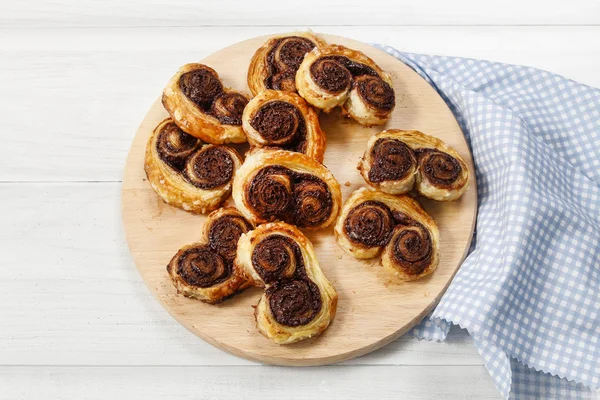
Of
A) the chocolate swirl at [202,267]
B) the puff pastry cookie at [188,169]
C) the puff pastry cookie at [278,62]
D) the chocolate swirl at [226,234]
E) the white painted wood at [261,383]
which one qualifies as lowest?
the white painted wood at [261,383]

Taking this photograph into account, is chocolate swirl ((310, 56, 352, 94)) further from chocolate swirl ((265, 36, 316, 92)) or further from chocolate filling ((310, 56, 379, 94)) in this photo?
chocolate swirl ((265, 36, 316, 92))

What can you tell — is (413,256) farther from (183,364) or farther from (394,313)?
(183,364)

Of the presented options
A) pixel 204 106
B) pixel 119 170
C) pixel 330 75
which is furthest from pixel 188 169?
pixel 330 75

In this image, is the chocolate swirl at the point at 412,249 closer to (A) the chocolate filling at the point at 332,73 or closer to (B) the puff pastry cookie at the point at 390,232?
(B) the puff pastry cookie at the point at 390,232

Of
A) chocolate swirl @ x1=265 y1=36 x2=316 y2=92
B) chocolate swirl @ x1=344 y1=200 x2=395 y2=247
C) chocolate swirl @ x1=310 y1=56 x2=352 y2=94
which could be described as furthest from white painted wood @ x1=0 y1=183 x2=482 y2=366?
chocolate swirl @ x1=310 y1=56 x2=352 y2=94

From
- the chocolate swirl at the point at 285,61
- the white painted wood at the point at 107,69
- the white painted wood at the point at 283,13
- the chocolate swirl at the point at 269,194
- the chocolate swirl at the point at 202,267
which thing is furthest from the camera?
the white painted wood at the point at 283,13

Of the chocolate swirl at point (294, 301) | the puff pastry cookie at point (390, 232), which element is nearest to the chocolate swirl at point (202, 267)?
the chocolate swirl at point (294, 301)
